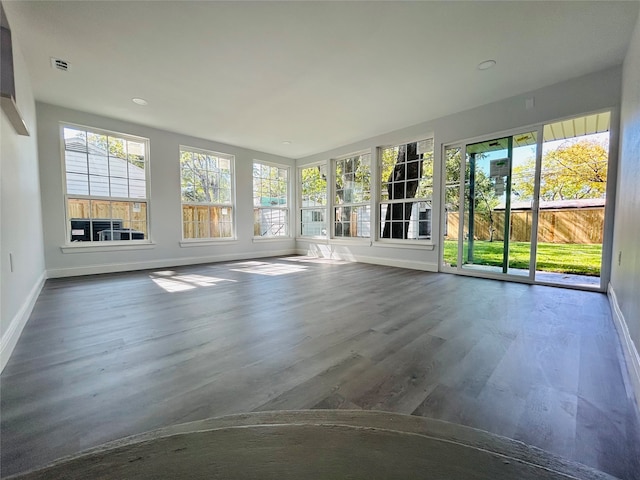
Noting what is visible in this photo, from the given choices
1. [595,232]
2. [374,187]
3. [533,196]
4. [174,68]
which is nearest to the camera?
[174,68]

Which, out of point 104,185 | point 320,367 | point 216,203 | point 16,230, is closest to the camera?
point 320,367

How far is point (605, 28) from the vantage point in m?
2.38

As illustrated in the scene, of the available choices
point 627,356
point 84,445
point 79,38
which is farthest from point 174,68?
point 627,356

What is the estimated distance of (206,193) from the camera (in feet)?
18.6

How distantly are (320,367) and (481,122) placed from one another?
4259 millimetres

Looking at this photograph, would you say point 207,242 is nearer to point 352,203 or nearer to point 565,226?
point 352,203

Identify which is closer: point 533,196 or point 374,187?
point 533,196

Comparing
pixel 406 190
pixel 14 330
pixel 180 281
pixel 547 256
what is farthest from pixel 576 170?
pixel 14 330

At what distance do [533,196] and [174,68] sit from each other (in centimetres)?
465

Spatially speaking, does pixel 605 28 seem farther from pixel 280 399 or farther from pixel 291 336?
pixel 280 399

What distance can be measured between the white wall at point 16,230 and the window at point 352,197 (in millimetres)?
4957

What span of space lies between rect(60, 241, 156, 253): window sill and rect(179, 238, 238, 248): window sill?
0.56m

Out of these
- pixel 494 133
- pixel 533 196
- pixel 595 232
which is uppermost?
pixel 494 133

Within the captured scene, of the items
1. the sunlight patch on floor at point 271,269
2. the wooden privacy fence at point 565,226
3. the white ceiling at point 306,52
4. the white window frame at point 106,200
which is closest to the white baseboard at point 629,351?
the wooden privacy fence at point 565,226
